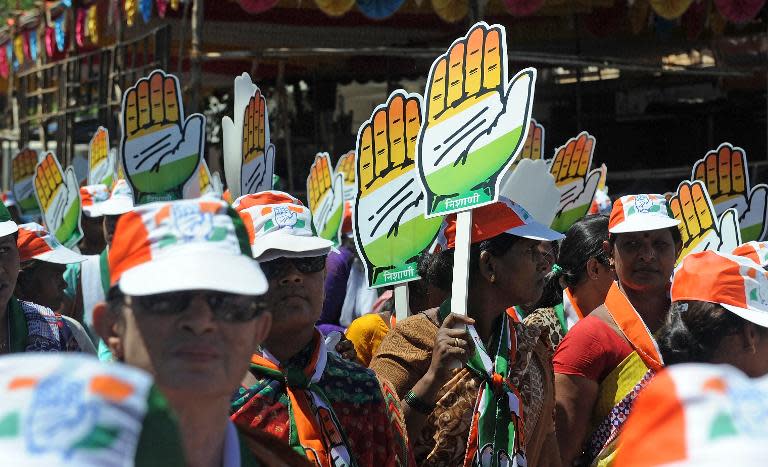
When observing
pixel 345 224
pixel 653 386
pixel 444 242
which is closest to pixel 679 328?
pixel 444 242

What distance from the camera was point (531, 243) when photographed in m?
3.79

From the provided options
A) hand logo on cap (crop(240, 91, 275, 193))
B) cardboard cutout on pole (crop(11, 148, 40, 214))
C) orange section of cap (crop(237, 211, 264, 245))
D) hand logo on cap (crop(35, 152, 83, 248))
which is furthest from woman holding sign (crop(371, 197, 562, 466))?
cardboard cutout on pole (crop(11, 148, 40, 214))

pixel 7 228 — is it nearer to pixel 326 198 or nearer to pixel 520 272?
pixel 520 272

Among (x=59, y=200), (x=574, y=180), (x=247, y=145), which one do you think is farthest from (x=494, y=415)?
(x=59, y=200)

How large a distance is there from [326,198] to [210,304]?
4.37 meters

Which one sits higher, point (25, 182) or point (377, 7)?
point (377, 7)

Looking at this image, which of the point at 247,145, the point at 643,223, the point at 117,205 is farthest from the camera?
the point at 117,205

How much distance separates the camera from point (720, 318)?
3.16 meters

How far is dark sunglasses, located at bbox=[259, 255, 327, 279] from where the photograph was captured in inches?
122

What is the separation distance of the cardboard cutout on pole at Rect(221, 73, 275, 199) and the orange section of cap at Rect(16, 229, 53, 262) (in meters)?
0.92

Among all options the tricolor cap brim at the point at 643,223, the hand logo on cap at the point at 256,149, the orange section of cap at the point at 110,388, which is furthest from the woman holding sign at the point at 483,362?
the orange section of cap at the point at 110,388

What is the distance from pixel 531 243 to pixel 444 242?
38cm

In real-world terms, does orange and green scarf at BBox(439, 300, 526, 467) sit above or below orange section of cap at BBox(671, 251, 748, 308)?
below

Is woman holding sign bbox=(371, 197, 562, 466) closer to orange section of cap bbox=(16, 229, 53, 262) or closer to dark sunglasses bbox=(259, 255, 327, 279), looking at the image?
dark sunglasses bbox=(259, 255, 327, 279)
